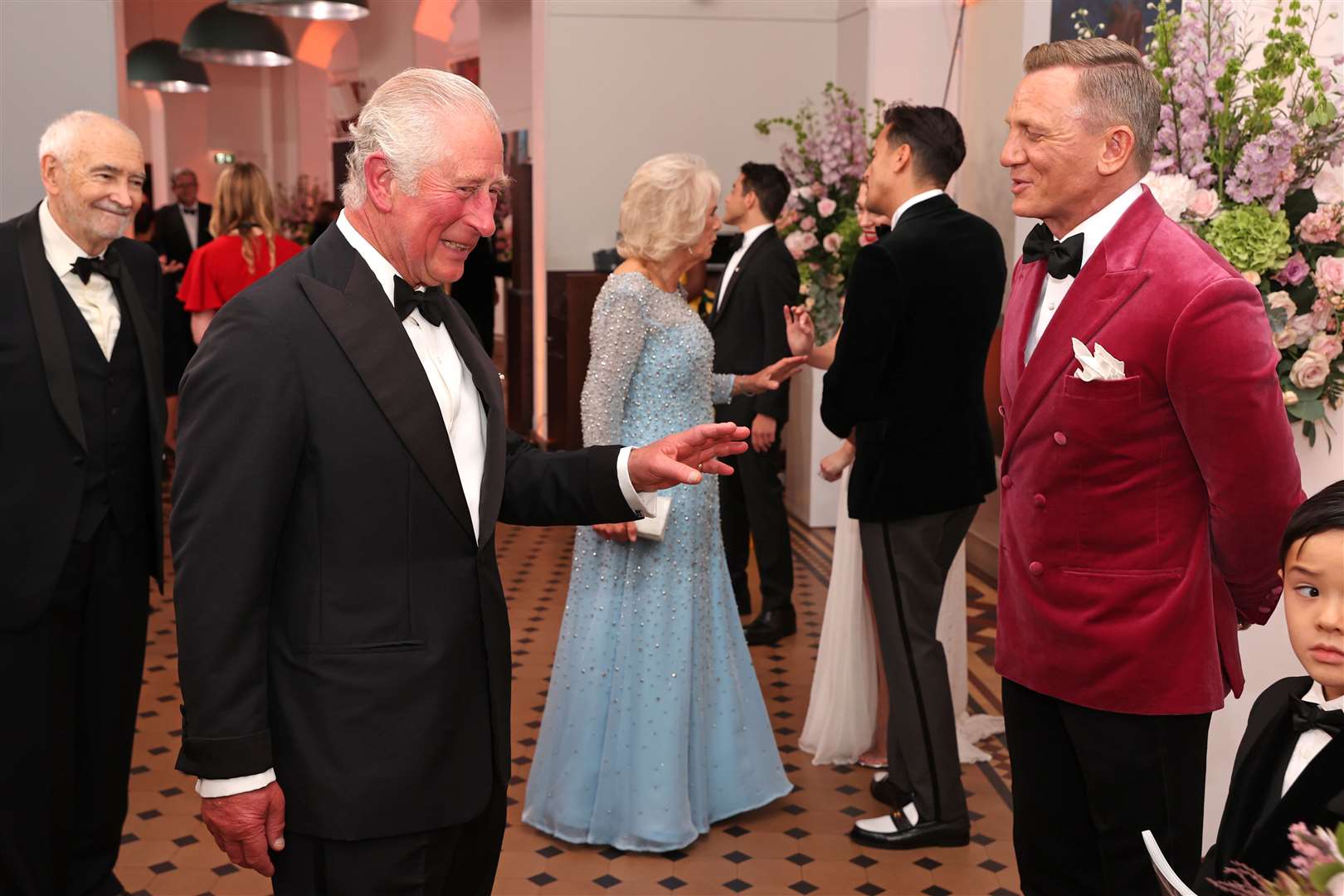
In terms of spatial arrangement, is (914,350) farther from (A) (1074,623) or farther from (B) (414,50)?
(B) (414,50)

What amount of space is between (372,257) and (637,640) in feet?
6.66

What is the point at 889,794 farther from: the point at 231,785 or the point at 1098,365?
the point at 231,785

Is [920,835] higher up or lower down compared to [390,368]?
lower down

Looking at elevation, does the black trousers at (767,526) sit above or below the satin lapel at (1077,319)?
below

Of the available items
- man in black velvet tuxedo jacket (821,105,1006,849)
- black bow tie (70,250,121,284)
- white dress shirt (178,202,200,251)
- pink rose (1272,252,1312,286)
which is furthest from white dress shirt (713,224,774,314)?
white dress shirt (178,202,200,251)

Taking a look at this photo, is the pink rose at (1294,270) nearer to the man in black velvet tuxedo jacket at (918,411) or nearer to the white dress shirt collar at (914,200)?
the man in black velvet tuxedo jacket at (918,411)

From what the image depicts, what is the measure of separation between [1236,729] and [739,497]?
3219 mm

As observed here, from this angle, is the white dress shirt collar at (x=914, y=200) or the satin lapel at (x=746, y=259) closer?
the white dress shirt collar at (x=914, y=200)

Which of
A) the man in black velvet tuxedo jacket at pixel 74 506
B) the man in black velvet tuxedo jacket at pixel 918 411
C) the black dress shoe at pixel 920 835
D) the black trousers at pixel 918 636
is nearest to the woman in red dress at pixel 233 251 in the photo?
the man in black velvet tuxedo jacket at pixel 74 506

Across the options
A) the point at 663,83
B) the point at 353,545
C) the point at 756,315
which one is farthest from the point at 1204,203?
the point at 663,83

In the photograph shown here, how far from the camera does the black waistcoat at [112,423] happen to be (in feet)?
10.6

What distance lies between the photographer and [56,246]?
3283 mm

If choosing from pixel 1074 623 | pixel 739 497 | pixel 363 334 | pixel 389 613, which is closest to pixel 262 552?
pixel 389 613

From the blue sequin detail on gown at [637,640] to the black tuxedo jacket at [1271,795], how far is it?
2086 millimetres
